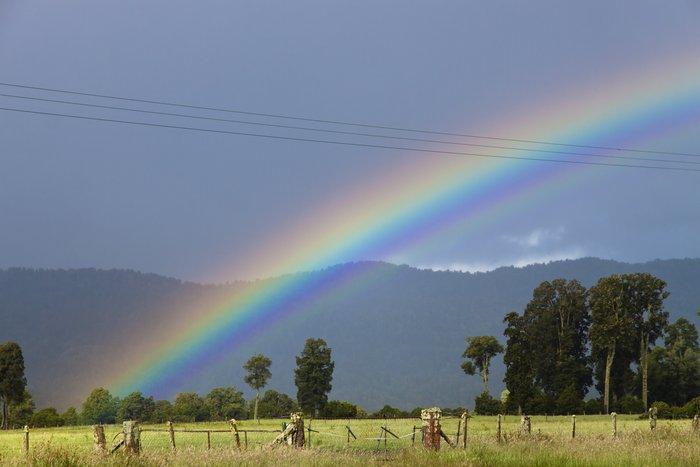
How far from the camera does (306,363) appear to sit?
96188mm

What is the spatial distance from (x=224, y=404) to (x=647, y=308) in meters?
73.8

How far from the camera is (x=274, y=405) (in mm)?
132250

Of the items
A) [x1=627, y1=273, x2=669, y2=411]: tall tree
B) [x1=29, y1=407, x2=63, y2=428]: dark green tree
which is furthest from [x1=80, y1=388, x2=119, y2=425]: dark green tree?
[x1=627, y1=273, x2=669, y2=411]: tall tree

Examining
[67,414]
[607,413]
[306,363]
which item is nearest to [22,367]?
[67,414]

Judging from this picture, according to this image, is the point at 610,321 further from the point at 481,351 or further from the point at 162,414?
the point at 162,414

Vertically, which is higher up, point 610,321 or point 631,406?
point 610,321

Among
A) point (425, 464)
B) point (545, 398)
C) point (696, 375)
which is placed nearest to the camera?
point (425, 464)

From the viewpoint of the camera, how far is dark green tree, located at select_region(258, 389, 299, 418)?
124188mm

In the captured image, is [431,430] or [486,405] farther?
[486,405]

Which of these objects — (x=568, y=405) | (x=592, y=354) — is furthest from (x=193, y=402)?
(x=592, y=354)

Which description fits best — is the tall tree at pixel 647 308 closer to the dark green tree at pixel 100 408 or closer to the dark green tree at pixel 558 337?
the dark green tree at pixel 558 337

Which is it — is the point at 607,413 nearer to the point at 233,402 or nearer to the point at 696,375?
the point at 696,375

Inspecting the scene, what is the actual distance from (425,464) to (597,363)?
88812mm

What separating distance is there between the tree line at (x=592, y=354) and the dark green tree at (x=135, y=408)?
195ft
